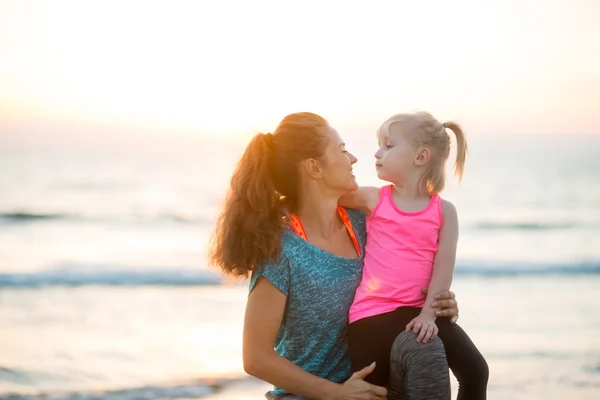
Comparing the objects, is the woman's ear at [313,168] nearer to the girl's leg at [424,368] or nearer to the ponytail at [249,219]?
the ponytail at [249,219]

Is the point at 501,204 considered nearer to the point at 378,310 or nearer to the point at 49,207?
the point at 49,207

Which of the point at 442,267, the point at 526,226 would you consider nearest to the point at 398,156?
the point at 442,267

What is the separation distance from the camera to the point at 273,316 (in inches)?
138

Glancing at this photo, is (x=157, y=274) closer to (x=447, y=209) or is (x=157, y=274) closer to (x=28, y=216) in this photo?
(x=28, y=216)

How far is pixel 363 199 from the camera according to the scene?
380cm

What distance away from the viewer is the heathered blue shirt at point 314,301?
3.55 meters

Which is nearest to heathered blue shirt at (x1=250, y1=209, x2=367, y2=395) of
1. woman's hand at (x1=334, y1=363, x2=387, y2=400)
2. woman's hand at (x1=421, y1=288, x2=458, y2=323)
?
woman's hand at (x1=334, y1=363, x2=387, y2=400)

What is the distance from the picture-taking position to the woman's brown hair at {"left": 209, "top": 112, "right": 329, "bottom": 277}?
351 cm

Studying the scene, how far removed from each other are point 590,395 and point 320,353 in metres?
3.40

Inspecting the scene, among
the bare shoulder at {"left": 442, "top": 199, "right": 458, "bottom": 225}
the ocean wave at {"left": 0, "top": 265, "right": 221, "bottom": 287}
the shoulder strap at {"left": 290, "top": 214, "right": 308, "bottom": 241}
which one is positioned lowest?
the ocean wave at {"left": 0, "top": 265, "right": 221, "bottom": 287}

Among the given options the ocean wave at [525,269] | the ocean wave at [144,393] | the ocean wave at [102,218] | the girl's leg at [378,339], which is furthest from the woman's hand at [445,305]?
the ocean wave at [102,218]

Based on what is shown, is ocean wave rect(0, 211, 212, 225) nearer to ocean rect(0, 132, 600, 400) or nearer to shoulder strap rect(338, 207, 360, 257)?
ocean rect(0, 132, 600, 400)

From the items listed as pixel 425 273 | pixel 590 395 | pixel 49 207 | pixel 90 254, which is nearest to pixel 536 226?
pixel 90 254

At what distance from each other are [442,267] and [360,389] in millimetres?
613
